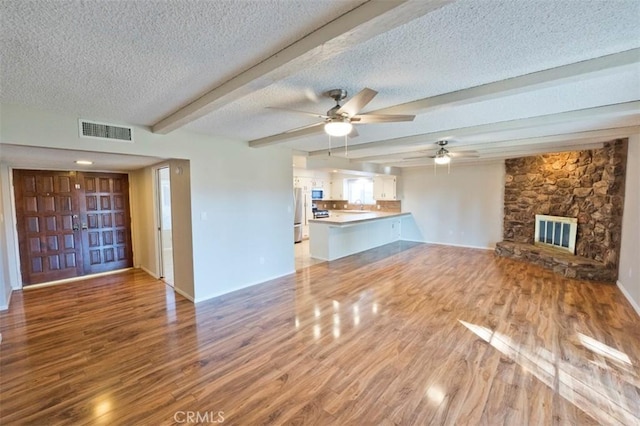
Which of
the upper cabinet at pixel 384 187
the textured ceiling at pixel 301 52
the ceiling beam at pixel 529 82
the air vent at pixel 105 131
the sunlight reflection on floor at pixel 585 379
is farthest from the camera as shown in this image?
the upper cabinet at pixel 384 187

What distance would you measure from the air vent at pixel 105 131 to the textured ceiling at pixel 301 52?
133mm

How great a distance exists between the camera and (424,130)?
149 inches

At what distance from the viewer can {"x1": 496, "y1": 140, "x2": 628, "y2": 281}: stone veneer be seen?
14.8 ft

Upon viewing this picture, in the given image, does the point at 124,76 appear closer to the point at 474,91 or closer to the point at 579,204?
the point at 474,91

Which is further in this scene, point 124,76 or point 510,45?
point 124,76

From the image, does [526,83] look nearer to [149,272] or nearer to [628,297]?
[628,297]

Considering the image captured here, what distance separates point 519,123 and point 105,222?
6988 millimetres

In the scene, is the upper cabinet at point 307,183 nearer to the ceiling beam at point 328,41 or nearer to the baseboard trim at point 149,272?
the baseboard trim at point 149,272

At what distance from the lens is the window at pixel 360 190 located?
957 cm

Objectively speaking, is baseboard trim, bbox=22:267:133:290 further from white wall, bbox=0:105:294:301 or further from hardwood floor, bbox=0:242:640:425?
white wall, bbox=0:105:294:301

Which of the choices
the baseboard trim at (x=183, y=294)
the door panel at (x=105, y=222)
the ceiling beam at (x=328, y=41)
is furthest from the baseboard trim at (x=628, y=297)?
the door panel at (x=105, y=222)

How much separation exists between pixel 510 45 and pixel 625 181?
14.3 feet

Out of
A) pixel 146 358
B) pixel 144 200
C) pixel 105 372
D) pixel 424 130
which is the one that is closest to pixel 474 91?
pixel 424 130

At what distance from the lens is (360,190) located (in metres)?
9.77
